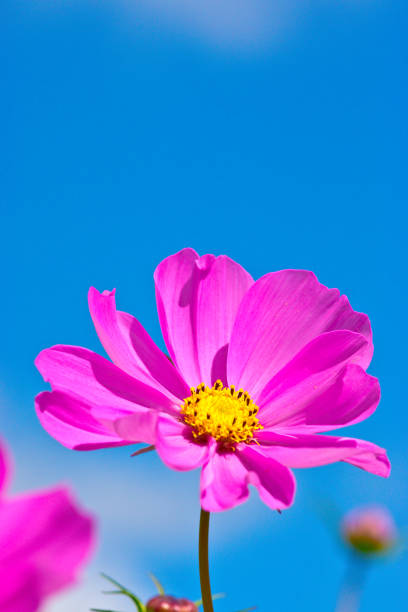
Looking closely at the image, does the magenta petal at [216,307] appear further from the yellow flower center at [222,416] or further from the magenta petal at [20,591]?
the magenta petal at [20,591]

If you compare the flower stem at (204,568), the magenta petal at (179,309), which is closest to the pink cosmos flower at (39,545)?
the flower stem at (204,568)

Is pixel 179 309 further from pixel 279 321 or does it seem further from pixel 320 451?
pixel 320 451

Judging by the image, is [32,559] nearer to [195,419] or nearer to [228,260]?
[195,419]

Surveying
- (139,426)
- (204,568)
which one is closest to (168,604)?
(204,568)

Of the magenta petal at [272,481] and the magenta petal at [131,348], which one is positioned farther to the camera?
the magenta petal at [131,348]

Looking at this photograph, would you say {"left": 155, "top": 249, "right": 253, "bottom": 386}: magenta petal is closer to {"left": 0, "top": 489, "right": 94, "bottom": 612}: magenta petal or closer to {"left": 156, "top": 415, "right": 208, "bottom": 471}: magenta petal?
{"left": 156, "top": 415, "right": 208, "bottom": 471}: magenta petal

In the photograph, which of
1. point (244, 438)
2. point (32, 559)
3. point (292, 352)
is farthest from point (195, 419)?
point (32, 559)

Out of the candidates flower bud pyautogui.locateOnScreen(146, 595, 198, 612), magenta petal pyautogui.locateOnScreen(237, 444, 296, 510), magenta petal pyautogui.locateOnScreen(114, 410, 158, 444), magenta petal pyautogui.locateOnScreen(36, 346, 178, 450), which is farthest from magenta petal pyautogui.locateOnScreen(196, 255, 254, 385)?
flower bud pyautogui.locateOnScreen(146, 595, 198, 612)
